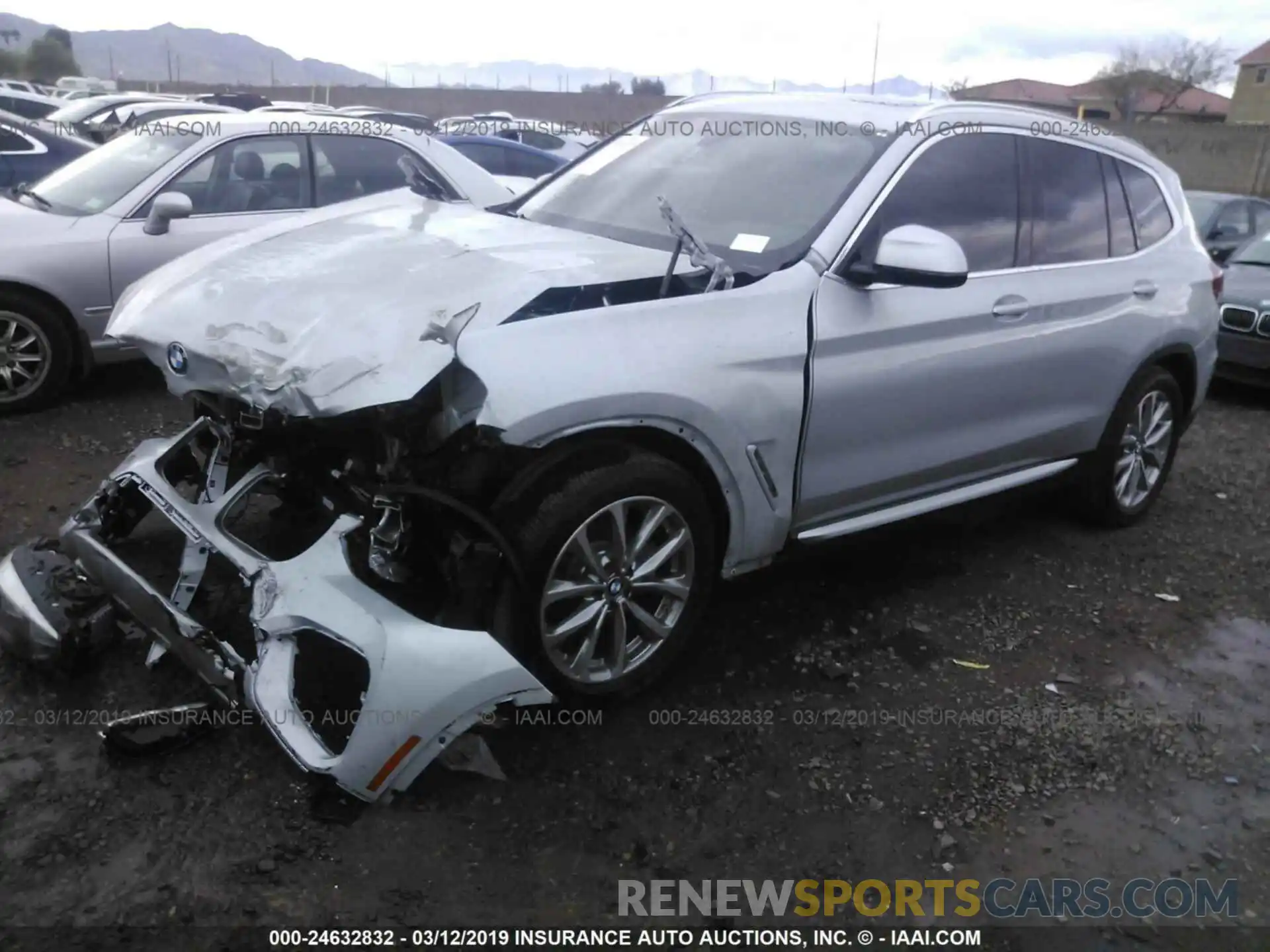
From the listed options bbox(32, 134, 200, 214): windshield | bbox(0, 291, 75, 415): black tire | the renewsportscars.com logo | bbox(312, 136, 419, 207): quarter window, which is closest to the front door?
the renewsportscars.com logo

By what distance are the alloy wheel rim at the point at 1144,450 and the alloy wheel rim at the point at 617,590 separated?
2.67 m

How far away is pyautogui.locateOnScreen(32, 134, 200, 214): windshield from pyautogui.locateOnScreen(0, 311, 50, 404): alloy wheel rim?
758 millimetres

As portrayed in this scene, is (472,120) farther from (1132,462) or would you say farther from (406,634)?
(406,634)

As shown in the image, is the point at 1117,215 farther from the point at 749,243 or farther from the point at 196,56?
the point at 196,56

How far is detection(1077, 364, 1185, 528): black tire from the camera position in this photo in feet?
15.2

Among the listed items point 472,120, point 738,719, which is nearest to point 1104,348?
point 738,719

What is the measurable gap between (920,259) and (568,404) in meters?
1.24

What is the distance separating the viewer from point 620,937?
8.02ft

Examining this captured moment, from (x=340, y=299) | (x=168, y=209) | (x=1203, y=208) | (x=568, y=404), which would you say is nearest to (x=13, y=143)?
(x=168, y=209)

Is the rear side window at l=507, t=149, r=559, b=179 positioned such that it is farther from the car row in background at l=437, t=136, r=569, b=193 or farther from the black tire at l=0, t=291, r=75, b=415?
the black tire at l=0, t=291, r=75, b=415

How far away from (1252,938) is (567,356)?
7.60 feet

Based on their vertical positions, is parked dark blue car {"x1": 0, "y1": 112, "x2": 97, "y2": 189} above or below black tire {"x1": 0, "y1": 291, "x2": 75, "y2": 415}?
above

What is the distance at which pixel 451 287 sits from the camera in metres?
2.95

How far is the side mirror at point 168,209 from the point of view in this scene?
5.37m
